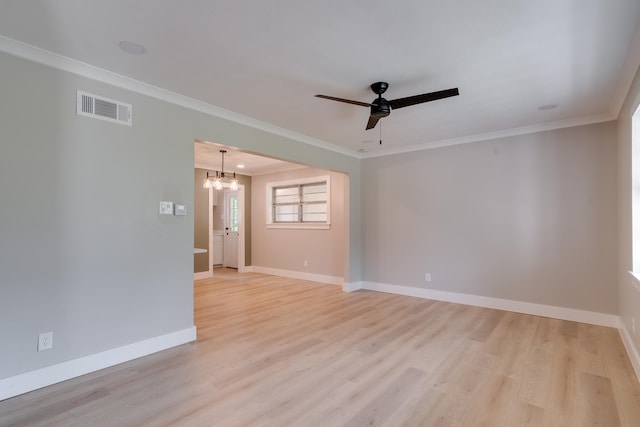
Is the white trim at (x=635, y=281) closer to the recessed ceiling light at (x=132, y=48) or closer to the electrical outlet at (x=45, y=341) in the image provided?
the recessed ceiling light at (x=132, y=48)

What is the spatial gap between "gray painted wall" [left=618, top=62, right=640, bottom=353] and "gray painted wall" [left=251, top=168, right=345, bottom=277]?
153 inches

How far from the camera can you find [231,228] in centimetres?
882

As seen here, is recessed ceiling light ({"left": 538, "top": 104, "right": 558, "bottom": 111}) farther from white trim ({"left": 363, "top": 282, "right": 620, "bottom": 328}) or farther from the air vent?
the air vent

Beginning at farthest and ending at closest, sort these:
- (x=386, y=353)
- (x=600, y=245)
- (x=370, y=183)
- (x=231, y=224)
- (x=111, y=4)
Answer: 1. (x=231, y=224)
2. (x=370, y=183)
3. (x=600, y=245)
4. (x=386, y=353)
5. (x=111, y=4)

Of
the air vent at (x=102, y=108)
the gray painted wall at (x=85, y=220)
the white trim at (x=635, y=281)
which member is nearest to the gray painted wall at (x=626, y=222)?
the white trim at (x=635, y=281)

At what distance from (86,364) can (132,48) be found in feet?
8.26

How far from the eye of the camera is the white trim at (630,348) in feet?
8.41

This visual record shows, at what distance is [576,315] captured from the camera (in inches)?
155

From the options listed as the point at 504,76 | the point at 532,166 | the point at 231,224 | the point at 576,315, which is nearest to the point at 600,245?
the point at 576,315

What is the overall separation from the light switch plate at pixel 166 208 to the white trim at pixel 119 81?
1013mm

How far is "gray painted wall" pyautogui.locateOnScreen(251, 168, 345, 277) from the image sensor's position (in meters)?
6.33

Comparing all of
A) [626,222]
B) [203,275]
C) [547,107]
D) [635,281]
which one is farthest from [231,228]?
[635,281]

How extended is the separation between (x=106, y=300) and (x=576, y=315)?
5174mm

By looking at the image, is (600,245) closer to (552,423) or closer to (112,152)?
(552,423)
